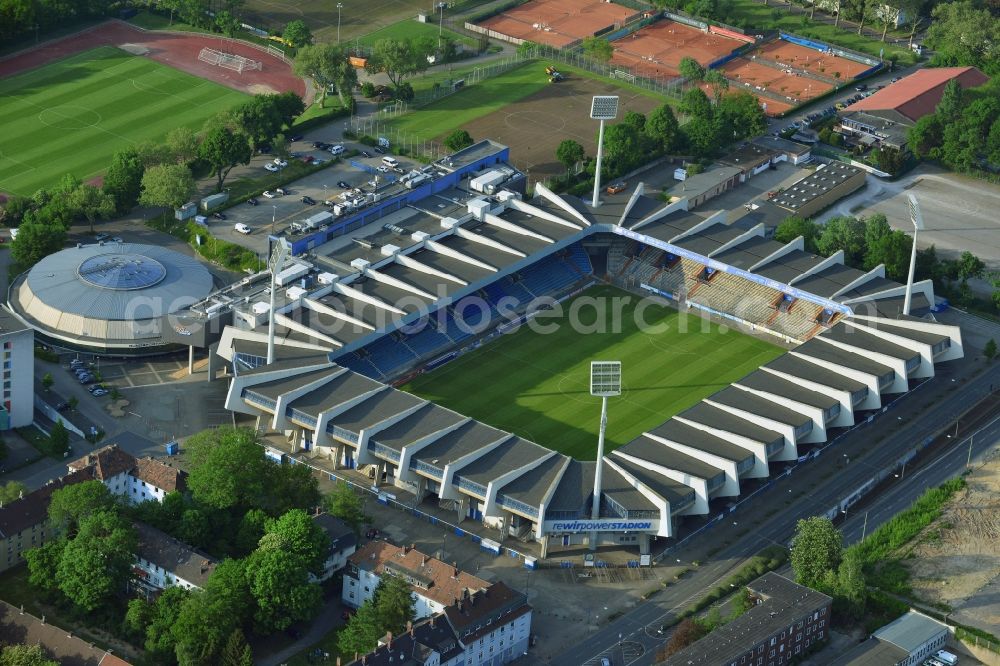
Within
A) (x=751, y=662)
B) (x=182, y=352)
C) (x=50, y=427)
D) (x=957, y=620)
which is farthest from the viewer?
(x=182, y=352)

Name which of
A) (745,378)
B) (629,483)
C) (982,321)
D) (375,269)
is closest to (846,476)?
(745,378)

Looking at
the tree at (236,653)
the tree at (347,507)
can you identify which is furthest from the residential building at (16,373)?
the tree at (236,653)

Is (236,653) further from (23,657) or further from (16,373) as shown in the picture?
(16,373)

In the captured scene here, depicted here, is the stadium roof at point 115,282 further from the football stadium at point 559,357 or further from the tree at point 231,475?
the tree at point 231,475

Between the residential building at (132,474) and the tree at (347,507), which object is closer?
the tree at (347,507)

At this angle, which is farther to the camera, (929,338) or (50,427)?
(929,338)

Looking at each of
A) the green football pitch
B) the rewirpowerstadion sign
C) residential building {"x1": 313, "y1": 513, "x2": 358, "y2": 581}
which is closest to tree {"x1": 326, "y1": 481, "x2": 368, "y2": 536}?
residential building {"x1": 313, "y1": 513, "x2": 358, "y2": 581}

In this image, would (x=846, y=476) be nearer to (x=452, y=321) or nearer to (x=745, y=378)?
(x=745, y=378)
